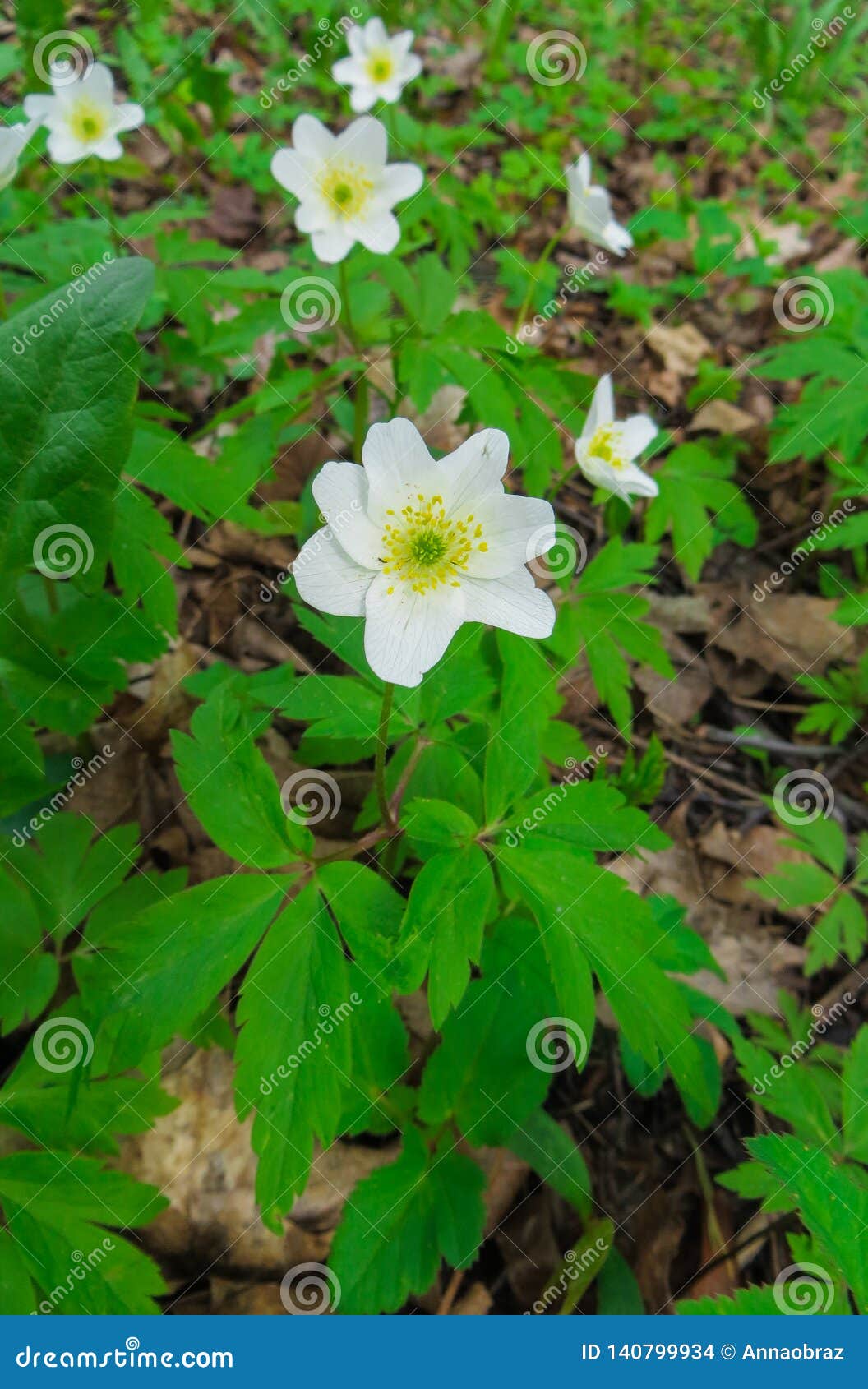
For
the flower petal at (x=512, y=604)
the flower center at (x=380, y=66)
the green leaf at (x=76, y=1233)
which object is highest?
the flower center at (x=380, y=66)

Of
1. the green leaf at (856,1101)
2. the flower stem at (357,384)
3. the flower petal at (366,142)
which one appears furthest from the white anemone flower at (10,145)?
the green leaf at (856,1101)

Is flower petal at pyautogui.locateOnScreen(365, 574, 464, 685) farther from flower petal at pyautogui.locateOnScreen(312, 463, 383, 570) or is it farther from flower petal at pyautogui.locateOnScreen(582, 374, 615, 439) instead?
flower petal at pyautogui.locateOnScreen(582, 374, 615, 439)

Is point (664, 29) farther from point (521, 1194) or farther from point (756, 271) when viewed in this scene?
point (521, 1194)

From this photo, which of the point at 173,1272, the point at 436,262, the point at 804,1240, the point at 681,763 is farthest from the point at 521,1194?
the point at 436,262

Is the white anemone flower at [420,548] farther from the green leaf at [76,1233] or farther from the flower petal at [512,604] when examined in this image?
the green leaf at [76,1233]

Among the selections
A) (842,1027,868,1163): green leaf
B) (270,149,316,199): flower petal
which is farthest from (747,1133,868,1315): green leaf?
(270,149,316,199): flower petal

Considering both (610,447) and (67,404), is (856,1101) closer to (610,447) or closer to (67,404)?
(610,447)
